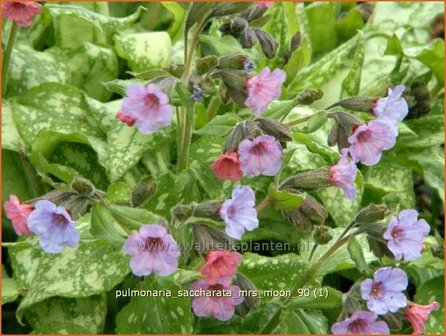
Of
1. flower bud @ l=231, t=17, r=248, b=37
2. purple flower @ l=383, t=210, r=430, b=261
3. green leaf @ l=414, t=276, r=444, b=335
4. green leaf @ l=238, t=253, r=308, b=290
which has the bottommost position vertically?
green leaf @ l=414, t=276, r=444, b=335

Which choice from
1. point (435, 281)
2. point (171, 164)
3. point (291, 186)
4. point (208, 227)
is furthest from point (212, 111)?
point (435, 281)

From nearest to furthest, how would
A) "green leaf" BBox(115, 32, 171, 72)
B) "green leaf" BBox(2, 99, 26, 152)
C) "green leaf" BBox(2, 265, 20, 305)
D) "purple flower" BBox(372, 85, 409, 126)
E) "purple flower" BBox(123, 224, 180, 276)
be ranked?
"purple flower" BBox(123, 224, 180, 276), "purple flower" BBox(372, 85, 409, 126), "green leaf" BBox(2, 265, 20, 305), "green leaf" BBox(2, 99, 26, 152), "green leaf" BBox(115, 32, 171, 72)

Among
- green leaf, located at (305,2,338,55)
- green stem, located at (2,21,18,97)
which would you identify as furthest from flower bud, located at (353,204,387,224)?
green leaf, located at (305,2,338,55)

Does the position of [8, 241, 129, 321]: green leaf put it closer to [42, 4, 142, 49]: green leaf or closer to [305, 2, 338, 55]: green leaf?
[42, 4, 142, 49]: green leaf

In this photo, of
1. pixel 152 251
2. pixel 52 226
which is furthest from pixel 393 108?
pixel 52 226

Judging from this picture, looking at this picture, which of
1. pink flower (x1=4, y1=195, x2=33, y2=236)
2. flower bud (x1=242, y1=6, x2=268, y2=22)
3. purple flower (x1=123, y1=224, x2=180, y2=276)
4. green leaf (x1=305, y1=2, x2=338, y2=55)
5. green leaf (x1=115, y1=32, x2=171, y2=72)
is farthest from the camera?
green leaf (x1=305, y1=2, x2=338, y2=55)

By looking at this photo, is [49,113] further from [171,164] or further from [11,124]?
[171,164]

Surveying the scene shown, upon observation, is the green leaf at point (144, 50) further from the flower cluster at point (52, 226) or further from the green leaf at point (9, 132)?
the flower cluster at point (52, 226)
